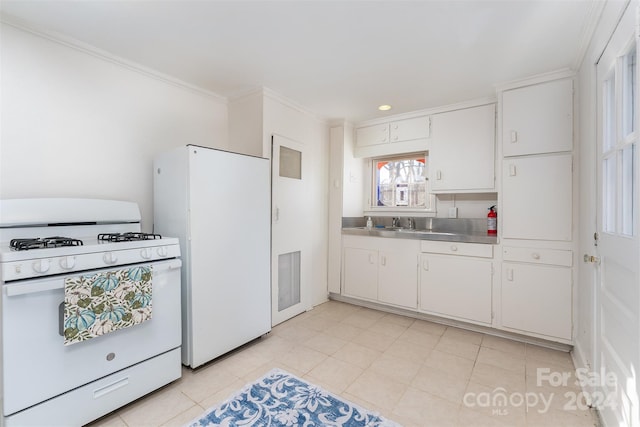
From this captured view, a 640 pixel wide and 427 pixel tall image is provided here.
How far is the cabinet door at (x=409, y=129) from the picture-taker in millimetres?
3189

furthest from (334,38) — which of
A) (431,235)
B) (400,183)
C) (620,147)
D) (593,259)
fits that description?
(400,183)

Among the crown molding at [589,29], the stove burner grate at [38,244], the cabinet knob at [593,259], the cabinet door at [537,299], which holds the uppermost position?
the crown molding at [589,29]

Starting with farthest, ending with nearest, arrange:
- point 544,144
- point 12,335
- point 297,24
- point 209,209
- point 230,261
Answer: point 544,144 < point 230,261 < point 209,209 < point 297,24 < point 12,335

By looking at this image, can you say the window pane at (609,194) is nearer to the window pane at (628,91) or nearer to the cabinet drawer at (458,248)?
the window pane at (628,91)

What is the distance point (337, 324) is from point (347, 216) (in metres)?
1.34

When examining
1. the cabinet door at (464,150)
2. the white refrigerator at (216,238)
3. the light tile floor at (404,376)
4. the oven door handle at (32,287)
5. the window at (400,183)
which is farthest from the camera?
the window at (400,183)

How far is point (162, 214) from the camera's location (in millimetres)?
2189

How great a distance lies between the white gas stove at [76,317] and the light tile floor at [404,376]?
0.72 feet

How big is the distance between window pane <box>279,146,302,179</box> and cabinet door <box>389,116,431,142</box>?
1.18 metres

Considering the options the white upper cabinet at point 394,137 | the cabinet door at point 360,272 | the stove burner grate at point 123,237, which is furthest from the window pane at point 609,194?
the stove burner grate at point 123,237

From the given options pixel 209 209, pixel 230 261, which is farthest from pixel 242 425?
pixel 209 209

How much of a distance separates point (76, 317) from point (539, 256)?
3.22 m

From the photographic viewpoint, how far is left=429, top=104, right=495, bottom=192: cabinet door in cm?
283

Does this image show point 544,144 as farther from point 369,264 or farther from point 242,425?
point 242,425
